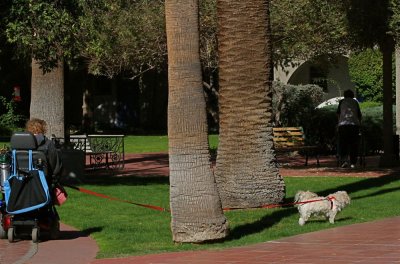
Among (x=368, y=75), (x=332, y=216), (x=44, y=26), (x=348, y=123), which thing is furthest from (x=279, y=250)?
(x=368, y=75)

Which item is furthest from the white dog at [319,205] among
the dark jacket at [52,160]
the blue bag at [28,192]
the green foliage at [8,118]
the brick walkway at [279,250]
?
the green foliage at [8,118]

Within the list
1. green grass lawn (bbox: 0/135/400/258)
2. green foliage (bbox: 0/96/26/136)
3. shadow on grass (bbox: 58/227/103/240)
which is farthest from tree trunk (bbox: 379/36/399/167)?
green foliage (bbox: 0/96/26/136)

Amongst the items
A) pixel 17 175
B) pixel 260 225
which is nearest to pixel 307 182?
pixel 260 225

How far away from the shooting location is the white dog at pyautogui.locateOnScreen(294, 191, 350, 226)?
39.3ft

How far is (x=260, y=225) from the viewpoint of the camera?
12.4 meters

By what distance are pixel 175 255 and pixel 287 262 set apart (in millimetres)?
1346

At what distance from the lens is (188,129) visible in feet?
34.5

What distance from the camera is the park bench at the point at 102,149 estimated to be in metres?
22.8

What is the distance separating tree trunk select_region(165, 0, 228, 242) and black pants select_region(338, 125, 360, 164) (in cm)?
1114

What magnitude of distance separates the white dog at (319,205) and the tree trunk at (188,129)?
183cm

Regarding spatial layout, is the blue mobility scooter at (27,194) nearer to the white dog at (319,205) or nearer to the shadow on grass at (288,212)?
the shadow on grass at (288,212)

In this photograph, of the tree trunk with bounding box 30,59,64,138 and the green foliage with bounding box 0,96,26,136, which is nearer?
the tree trunk with bounding box 30,59,64,138

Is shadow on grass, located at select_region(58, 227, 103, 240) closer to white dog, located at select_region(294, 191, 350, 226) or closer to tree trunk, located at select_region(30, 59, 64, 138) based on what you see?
white dog, located at select_region(294, 191, 350, 226)

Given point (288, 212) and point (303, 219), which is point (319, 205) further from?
point (288, 212)
